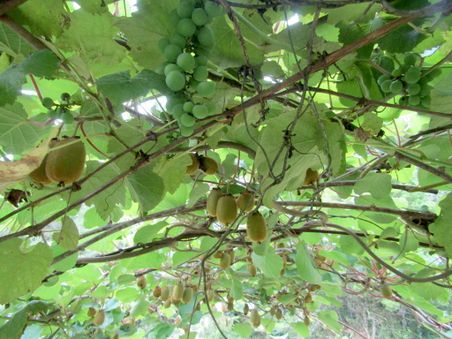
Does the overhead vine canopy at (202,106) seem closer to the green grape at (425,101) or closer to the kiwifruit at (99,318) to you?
the green grape at (425,101)

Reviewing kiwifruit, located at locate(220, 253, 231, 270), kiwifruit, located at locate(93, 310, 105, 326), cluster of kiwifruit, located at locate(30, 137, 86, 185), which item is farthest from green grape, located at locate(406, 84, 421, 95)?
kiwifruit, located at locate(93, 310, 105, 326)

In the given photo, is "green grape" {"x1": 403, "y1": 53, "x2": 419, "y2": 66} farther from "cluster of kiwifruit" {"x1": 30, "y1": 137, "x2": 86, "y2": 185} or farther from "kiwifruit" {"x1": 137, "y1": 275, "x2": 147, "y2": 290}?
"kiwifruit" {"x1": 137, "y1": 275, "x2": 147, "y2": 290}

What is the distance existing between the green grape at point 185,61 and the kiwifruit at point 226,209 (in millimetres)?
357

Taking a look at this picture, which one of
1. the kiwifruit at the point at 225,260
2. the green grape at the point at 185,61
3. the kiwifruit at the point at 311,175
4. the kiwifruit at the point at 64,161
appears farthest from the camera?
the kiwifruit at the point at 225,260

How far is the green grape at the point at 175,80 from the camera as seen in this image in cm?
34

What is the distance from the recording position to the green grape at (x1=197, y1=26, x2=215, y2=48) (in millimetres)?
345

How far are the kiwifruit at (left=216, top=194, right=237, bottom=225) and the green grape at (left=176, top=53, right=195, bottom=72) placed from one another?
357 mm

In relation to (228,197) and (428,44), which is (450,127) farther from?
(228,197)

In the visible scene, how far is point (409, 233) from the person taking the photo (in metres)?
0.93

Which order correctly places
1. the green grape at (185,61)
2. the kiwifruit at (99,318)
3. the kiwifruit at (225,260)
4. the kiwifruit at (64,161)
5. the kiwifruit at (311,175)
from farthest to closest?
the kiwifruit at (99,318) → the kiwifruit at (225,260) → the kiwifruit at (311,175) → the kiwifruit at (64,161) → the green grape at (185,61)

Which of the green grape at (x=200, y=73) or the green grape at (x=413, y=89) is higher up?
the green grape at (x=413, y=89)

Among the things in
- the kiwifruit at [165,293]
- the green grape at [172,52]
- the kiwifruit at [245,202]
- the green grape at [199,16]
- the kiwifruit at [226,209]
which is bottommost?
the green grape at [172,52]

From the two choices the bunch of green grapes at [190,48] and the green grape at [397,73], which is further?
the green grape at [397,73]

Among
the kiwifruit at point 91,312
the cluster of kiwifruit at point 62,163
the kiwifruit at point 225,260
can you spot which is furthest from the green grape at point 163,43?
the kiwifruit at point 91,312
